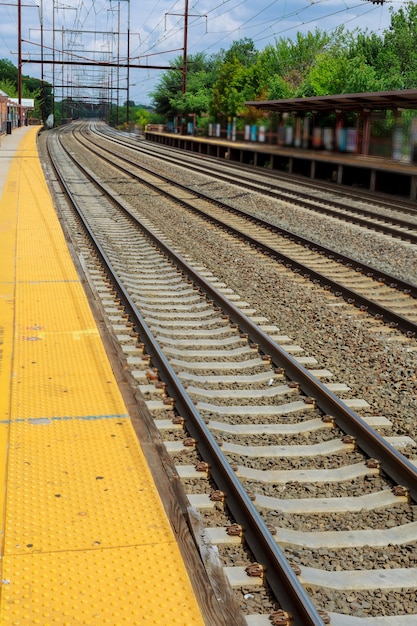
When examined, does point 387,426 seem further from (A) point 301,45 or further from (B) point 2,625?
(A) point 301,45

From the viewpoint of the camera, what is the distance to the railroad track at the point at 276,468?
3.62 m

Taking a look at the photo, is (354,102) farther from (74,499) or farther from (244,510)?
(74,499)

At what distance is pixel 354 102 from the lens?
82.8ft

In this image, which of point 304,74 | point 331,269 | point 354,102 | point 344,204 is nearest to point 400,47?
point 304,74

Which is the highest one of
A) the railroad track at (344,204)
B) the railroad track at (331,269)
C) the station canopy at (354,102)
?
the station canopy at (354,102)

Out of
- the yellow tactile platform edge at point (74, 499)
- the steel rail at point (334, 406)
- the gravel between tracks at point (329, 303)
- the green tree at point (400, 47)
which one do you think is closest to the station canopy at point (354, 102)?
the gravel between tracks at point (329, 303)

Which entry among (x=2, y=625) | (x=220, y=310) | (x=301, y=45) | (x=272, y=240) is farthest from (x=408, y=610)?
(x=301, y=45)

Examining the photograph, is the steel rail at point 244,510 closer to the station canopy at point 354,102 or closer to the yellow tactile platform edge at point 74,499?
the yellow tactile platform edge at point 74,499

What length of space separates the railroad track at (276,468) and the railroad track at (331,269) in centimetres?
139

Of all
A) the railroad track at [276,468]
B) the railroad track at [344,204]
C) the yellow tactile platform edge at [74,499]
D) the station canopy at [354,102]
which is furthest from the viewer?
the station canopy at [354,102]

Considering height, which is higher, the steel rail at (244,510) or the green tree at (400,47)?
the green tree at (400,47)

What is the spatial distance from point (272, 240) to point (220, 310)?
5067mm

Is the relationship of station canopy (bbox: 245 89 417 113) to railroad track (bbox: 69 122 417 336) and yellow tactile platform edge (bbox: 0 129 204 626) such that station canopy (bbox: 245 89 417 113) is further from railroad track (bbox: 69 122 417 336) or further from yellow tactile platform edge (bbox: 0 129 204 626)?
yellow tactile platform edge (bbox: 0 129 204 626)

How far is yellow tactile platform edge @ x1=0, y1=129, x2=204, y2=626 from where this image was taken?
3150 millimetres
